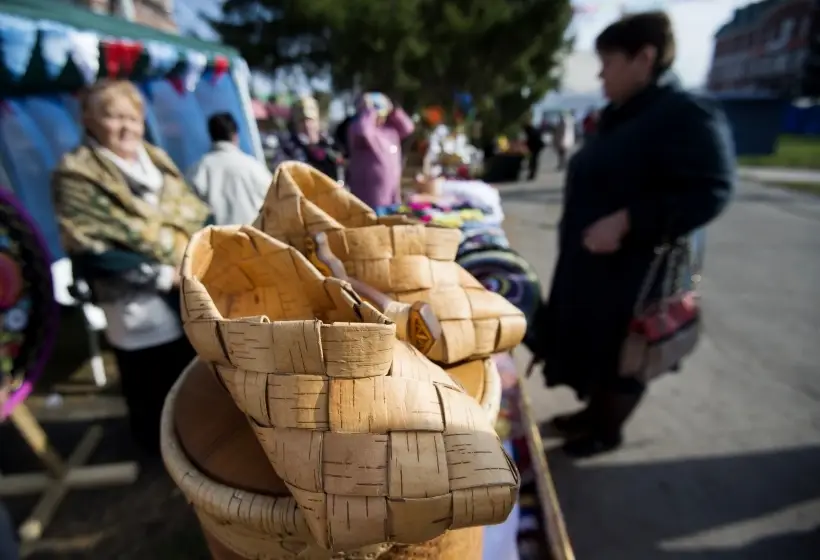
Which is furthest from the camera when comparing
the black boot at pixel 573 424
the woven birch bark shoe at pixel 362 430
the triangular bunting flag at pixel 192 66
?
the triangular bunting flag at pixel 192 66

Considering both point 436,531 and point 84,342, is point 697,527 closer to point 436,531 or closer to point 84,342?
point 436,531

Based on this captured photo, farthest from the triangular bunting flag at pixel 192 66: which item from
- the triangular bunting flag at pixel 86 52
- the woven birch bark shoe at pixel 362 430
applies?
the woven birch bark shoe at pixel 362 430

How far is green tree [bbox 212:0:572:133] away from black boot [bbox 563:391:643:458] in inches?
460

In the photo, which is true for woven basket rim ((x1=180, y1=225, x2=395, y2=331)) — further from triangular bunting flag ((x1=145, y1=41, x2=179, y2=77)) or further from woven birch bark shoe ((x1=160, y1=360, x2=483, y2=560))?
triangular bunting flag ((x1=145, y1=41, x2=179, y2=77))

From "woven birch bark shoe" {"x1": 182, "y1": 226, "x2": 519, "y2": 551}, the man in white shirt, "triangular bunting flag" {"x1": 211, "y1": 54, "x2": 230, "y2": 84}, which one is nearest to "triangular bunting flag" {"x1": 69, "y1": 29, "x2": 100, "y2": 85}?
the man in white shirt

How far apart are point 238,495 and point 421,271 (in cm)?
39

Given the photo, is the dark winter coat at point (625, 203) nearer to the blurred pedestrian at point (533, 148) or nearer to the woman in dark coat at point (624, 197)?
the woman in dark coat at point (624, 197)

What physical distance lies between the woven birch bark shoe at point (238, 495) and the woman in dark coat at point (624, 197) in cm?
101

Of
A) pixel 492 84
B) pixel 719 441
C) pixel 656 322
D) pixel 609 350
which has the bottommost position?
pixel 719 441

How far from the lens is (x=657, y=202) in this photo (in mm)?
1299

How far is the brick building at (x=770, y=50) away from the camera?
21.9m

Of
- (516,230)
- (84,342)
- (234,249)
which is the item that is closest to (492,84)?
(516,230)

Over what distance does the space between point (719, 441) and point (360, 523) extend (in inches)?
79.1

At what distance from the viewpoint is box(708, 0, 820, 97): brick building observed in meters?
21.9
